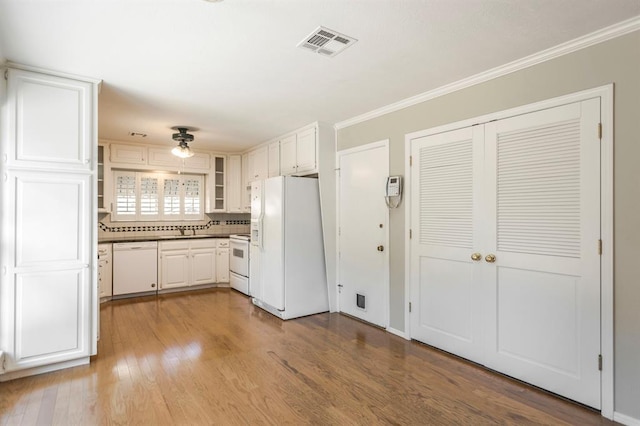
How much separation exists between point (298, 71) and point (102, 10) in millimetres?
1354

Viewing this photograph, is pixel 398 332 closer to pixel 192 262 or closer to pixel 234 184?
pixel 192 262

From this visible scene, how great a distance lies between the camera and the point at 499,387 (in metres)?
2.57

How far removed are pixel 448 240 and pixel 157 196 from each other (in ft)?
16.1

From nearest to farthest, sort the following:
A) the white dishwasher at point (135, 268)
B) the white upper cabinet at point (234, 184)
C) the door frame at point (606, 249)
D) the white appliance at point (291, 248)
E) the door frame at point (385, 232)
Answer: the door frame at point (606, 249) → the door frame at point (385, 232) → the white appliance at point (291, 248) → the white dishwasher at point (135, 268) → the white upper cabinet at point (234, 184)

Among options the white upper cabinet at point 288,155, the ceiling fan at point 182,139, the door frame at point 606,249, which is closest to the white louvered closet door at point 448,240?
the door frame at point 606,249

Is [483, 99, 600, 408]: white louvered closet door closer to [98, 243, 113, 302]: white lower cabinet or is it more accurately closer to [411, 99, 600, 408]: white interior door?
[411, 99, 600, 408]: white interior door

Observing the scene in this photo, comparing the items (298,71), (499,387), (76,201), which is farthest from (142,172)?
(499,387)

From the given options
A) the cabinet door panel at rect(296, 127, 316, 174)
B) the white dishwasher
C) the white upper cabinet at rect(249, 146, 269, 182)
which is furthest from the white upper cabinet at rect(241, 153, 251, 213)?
the cabinet door panel at rect(296, 127, 316, 174)

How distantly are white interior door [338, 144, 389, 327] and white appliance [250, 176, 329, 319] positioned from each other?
325 mm

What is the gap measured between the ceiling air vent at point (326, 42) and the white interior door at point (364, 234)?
4.99 ft

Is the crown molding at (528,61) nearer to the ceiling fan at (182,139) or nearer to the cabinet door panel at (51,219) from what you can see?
the ceiling fan at (182,139)

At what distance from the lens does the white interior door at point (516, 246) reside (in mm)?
2328

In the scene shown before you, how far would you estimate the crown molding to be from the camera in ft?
7.01

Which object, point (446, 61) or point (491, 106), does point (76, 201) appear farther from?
point (491, 106)
